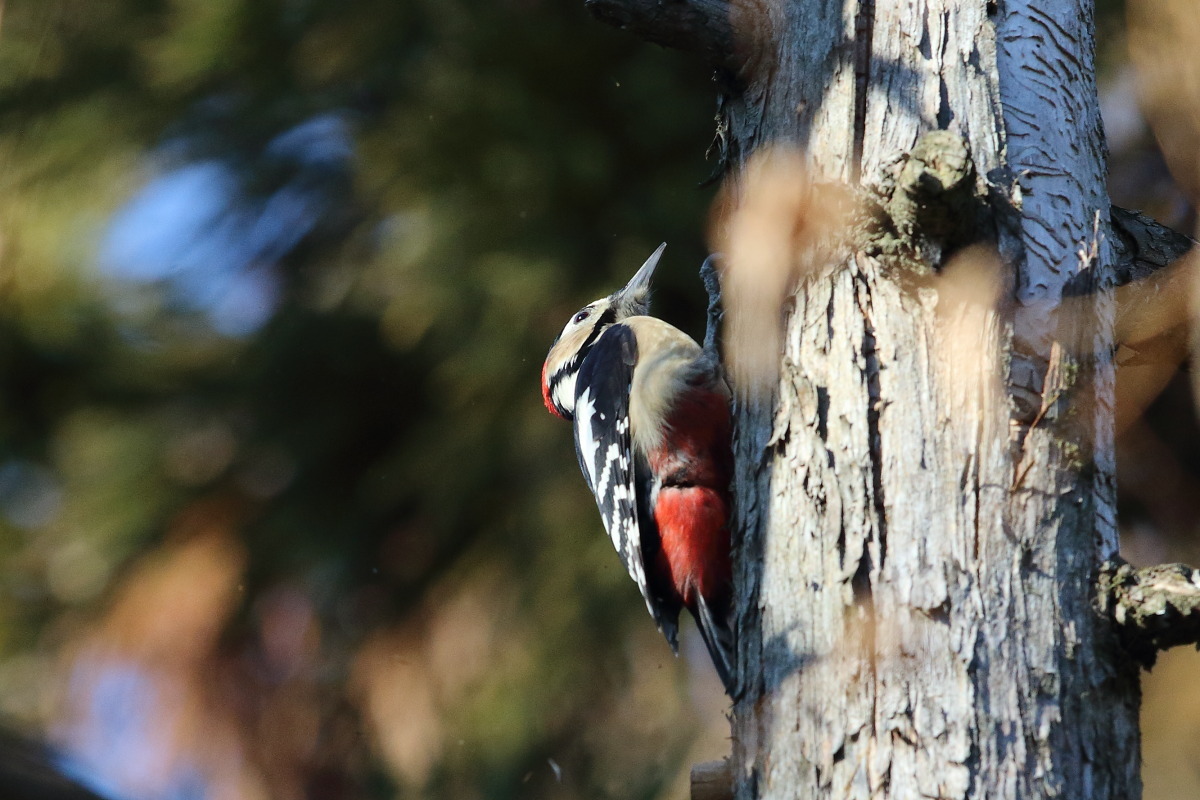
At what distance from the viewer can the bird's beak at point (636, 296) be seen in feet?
11.5

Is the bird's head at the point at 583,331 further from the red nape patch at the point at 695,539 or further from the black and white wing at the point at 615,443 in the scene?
the red nape patch at the point at 695,539

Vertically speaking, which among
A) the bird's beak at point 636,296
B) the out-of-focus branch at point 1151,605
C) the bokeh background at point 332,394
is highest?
the out-of-focus branch at point 1151,605

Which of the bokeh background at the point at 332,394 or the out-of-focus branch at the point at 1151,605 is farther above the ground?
the out-of-focus branch at the point at 1151,605

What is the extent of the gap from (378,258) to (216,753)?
7.05 feet

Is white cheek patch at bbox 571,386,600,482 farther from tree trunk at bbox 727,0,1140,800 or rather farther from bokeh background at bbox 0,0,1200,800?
tree trunk at bbox 727,0,1140,800

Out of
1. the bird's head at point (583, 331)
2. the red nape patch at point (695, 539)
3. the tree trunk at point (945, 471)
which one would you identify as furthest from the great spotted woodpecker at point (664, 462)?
the tree trunk at point (945, 471)

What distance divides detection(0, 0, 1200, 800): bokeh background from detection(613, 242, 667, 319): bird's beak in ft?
1.94

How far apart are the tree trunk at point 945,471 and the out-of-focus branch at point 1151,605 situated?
3 centimetres

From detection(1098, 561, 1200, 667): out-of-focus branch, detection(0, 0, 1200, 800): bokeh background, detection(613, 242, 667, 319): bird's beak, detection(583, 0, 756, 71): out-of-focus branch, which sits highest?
detection(583, 0, 756, 71): out-of-focus branch

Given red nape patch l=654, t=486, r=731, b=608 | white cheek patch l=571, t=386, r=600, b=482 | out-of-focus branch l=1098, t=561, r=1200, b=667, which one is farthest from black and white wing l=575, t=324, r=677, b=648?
out-of-focus branch l=1098, t=561, r=1200, b=667

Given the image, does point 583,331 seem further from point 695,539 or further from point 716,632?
point 716,632

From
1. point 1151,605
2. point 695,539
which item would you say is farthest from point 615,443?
point 1151,605

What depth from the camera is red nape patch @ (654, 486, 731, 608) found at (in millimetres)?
2740

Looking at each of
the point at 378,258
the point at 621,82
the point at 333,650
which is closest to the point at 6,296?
the point at 378,258
